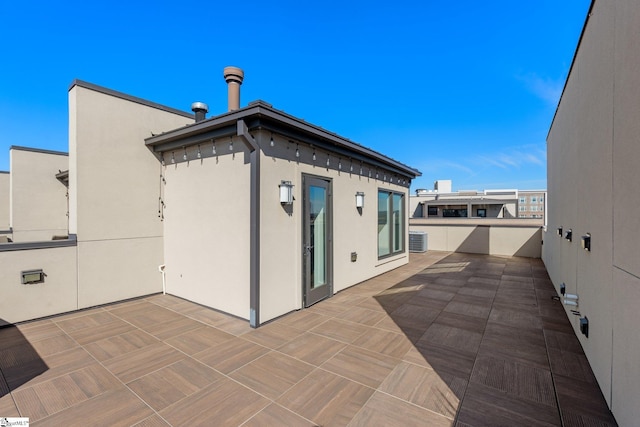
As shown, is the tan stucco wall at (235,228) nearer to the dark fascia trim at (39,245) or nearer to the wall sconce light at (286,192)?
the wall sconce light at (286,192)

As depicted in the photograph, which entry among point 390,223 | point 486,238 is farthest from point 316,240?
point 486,238

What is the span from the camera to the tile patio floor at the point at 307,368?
201 centimetres

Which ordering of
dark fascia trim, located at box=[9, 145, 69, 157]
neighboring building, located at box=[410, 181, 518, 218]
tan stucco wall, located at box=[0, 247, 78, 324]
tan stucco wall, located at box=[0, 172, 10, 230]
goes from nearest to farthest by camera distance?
tan stucco wall, located at box=[0, 247, 78, 324] < dark fascia trim, located at box=[9, 145, 69, 157] < tan stucco wall, located at box=[0, 172, 10, 230] < neighboring building, located at box=[410, 181, 518, 218]

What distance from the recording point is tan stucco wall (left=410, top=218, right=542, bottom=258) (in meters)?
9.63

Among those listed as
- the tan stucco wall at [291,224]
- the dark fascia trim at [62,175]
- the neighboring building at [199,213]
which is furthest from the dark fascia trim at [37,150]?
the tan stucco wall at [291,224]

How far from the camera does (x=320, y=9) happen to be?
793 cm

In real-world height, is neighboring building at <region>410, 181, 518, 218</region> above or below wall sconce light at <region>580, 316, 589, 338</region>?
above

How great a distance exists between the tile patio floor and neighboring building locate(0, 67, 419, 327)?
428mm

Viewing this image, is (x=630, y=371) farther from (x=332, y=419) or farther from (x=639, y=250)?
(x=332, y=419)

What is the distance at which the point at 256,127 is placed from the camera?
11.7ft

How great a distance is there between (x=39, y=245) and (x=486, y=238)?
12095mm

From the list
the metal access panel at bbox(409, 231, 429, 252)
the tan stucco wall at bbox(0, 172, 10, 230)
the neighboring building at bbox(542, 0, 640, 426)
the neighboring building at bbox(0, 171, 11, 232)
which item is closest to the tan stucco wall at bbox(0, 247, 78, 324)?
the neighboring building at bbox(542, 0, 640, 426)

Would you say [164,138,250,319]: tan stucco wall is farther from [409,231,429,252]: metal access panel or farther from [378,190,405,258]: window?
[409,231,429,252]: metal access panel

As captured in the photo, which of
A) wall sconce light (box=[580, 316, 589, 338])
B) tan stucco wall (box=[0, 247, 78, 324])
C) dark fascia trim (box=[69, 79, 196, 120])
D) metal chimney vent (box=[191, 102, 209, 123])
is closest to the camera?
wall sconce light (box=[580, 316, 589, 338])
